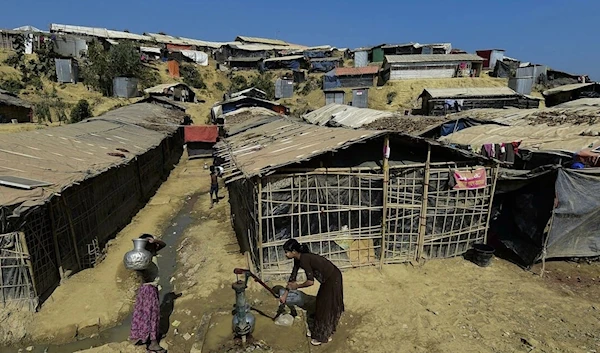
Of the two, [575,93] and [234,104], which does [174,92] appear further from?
[575,93]

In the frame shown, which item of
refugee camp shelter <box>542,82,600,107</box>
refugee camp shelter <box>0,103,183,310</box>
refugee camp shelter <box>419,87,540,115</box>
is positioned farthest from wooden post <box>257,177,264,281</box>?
refugee camp shelter <box>542,82,600,107</box>

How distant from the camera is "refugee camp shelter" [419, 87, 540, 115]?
2775 centimetres

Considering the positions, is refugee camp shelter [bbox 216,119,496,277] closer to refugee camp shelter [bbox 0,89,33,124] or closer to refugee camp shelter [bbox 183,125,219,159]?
refugee camp shelter [bbox 183,125,219,159]

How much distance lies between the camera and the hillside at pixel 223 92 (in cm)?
3033

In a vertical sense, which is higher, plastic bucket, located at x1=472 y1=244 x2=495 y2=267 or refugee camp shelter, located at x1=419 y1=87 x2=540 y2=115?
refugee camp shelter, located at x1=419 y1=87 x2=540 y2=115

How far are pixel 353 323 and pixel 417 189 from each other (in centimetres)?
347

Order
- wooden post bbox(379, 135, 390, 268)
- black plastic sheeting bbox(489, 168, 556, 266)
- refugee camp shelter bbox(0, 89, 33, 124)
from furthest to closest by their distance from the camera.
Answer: refugee camp shelter bbox(0, 89, 33, 124)
black plastic sheeting bbox(489, 168, 556, 266)
wooden post bbox(379, 135, 390, 268)

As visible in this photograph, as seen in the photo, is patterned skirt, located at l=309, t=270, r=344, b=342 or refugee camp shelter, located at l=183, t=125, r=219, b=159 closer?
patterned skirt, located at l=309, t=270, r=344, b=342

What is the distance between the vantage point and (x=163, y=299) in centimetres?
775

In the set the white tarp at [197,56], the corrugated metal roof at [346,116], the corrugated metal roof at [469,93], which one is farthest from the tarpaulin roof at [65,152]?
the white tarp at [197,56]

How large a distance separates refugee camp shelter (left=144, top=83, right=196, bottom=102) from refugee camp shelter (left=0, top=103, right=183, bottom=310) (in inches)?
769

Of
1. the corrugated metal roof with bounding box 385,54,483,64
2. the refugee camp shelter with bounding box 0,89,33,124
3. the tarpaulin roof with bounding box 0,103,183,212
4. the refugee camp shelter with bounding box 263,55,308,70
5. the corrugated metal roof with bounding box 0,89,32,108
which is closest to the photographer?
the tarpaulin roof with bounding box 0,103,183,212

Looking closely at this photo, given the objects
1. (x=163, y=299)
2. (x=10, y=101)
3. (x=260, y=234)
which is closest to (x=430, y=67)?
(x=260, y=234)

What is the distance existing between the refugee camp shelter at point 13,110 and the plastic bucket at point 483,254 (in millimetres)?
26891
